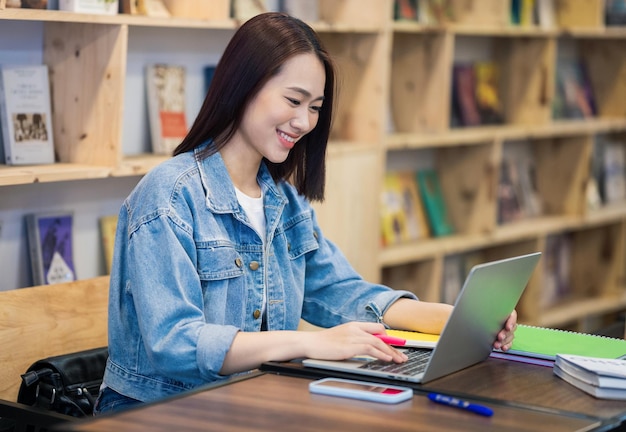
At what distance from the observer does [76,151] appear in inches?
110

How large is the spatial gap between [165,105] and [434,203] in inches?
64.5

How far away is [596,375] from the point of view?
176 centimetres

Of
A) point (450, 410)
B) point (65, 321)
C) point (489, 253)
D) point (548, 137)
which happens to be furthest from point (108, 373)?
point (548, 137)

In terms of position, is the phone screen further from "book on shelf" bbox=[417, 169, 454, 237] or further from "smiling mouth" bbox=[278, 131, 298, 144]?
"book on shelf" bbox=[417, 169, 454, 237]

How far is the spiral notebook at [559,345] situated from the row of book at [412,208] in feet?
6.19

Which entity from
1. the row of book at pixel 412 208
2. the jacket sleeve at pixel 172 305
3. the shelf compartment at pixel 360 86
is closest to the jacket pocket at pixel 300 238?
the jacket sleeve at pixel 172 305

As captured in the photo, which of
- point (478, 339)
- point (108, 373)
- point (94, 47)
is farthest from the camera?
point (94, 47)

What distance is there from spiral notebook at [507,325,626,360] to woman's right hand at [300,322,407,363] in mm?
316

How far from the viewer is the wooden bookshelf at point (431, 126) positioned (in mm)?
2738

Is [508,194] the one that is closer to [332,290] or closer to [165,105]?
[165,105]

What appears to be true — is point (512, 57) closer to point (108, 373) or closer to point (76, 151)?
point (76, 151)

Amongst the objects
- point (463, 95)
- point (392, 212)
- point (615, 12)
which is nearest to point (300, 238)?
point (392, 212)

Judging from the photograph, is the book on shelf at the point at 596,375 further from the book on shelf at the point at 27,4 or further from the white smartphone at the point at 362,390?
the book on shelf at the point at 27,4

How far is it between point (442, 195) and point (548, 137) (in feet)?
2.66
